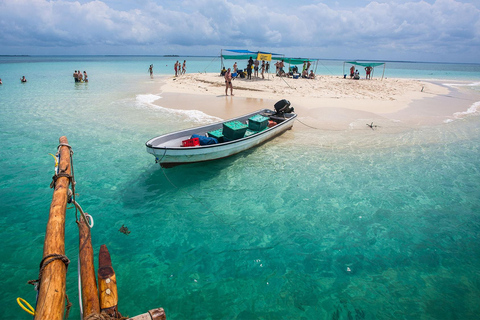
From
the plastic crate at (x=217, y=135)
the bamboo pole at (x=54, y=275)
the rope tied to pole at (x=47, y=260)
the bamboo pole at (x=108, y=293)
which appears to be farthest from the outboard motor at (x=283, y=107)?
the rope tied to pole at (x=47, y=260)

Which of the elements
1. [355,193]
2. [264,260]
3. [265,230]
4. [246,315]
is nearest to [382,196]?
[355,193]

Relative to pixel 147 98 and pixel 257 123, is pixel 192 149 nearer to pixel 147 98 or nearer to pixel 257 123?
pixel 257 123

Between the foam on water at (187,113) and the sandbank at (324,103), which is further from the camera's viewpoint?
the sandbank at (324,103)

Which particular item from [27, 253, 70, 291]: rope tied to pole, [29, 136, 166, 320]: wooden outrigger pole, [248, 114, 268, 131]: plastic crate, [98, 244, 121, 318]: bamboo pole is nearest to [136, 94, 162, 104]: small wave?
[248, 114, 268, 131]: plastic crate

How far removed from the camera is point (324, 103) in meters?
21.7

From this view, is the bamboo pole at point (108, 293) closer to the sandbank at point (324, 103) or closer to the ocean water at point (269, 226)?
the ocean water at point (269, 226)

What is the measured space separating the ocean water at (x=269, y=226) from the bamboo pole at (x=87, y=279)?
4.89 feet

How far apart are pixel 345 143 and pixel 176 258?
1050 centimetres

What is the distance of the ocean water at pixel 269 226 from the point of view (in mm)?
5125

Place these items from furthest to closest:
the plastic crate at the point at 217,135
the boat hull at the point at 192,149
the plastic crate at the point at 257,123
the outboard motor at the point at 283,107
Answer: the outboard motor at the point at 283,107 → the plastic crate at the point at 257,123 → the plastic crate at the point at 217,135 → the boat hull at the point at 192,149

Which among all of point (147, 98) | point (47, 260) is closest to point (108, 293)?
point (47, 260)

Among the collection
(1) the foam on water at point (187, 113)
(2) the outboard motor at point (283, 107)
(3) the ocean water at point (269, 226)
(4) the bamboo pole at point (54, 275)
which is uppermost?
(2) the outboard motor at point (283, 107)

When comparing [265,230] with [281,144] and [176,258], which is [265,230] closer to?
[176,258]

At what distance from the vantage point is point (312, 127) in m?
15.6
